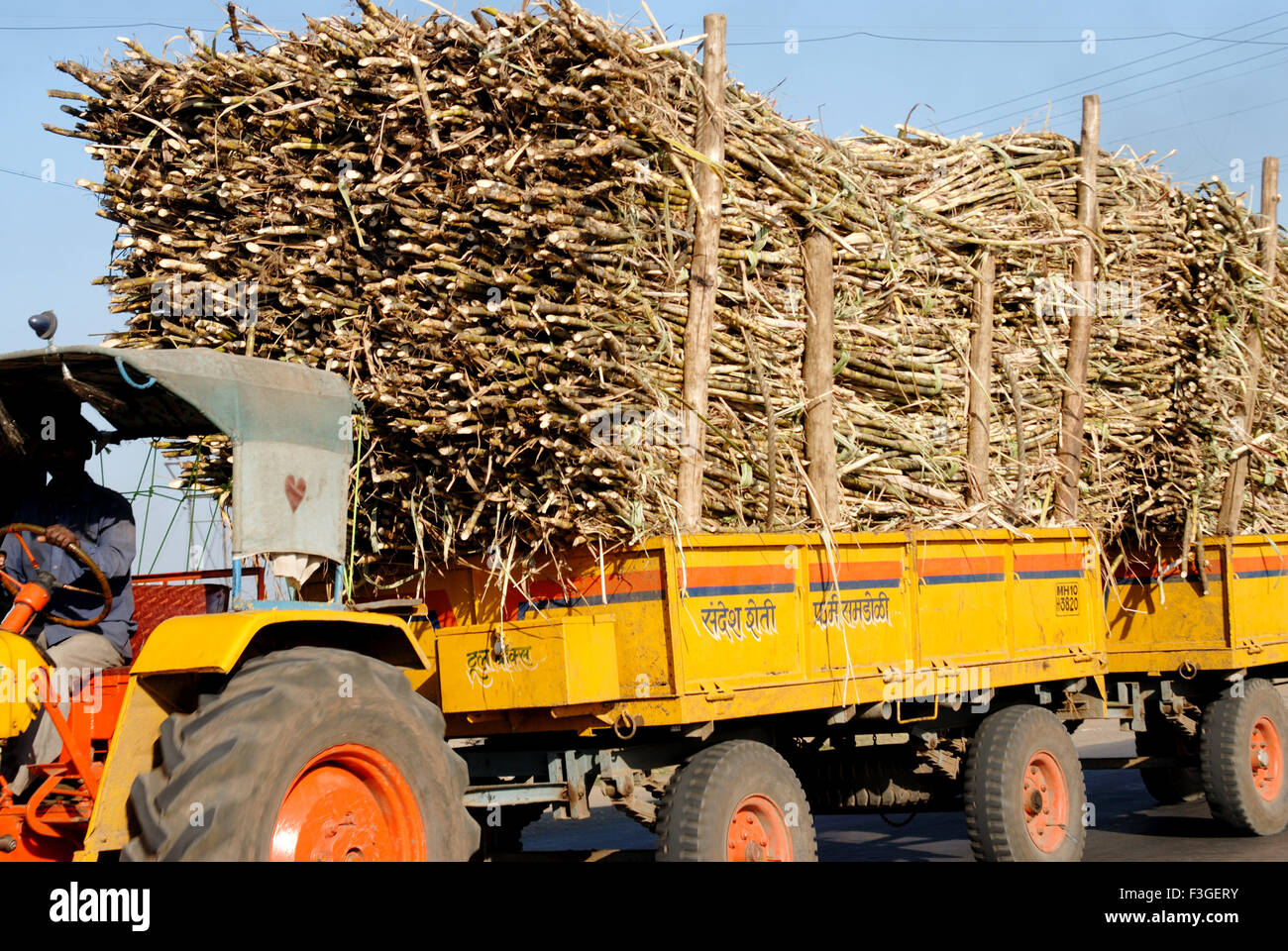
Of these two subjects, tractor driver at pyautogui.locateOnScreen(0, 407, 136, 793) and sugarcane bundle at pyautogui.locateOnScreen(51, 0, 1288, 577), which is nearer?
tractor driver at pyautogui.locateOnScreen(0, 407, 136, 793)

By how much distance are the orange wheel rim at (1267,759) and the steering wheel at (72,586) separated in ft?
27.8

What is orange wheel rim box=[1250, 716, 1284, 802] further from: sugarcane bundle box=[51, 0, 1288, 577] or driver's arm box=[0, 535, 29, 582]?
driver's arm box=[0, 535, 29, 582]

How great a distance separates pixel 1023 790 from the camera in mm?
8328

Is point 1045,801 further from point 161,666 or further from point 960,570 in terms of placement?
point 161,666

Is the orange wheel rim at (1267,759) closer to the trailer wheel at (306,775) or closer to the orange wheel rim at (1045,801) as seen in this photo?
the orange wheel rim at (1045,801)

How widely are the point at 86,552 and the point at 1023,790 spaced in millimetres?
5568

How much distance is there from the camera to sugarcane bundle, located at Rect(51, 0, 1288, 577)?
610 cm

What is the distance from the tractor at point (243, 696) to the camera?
4.27 meters

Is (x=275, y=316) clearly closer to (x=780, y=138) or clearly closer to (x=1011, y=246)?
(x=780, y=138)

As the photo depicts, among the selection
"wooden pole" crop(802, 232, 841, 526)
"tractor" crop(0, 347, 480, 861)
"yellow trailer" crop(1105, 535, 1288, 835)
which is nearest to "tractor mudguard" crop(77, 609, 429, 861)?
"tractor" crop(0, 347, 480, 861)

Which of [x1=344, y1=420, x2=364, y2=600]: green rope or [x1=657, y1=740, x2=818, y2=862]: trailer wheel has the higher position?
[x1=344, y1=420, x2=364, y2=600]: green rope

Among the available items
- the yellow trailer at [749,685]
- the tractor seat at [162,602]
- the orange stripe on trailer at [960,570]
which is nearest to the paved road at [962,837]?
the yellow trailer at [749,685]

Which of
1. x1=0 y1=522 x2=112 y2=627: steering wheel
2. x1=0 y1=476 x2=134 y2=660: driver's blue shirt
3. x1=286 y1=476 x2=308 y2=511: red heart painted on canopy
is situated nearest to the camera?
x1=286 y1=476 x2=308 y2=511: red heart painted on canopy

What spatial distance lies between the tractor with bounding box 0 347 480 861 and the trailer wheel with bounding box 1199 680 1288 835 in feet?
22.8
